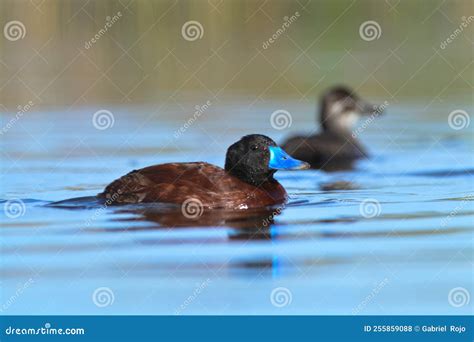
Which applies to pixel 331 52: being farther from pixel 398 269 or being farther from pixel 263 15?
pixel 398 269

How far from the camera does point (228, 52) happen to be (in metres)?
25.6

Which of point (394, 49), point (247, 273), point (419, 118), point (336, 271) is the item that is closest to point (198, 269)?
point (247, 273)

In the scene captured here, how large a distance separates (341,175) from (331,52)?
40.7ft

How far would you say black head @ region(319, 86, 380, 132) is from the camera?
1894 cm

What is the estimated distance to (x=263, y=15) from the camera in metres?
27.7
